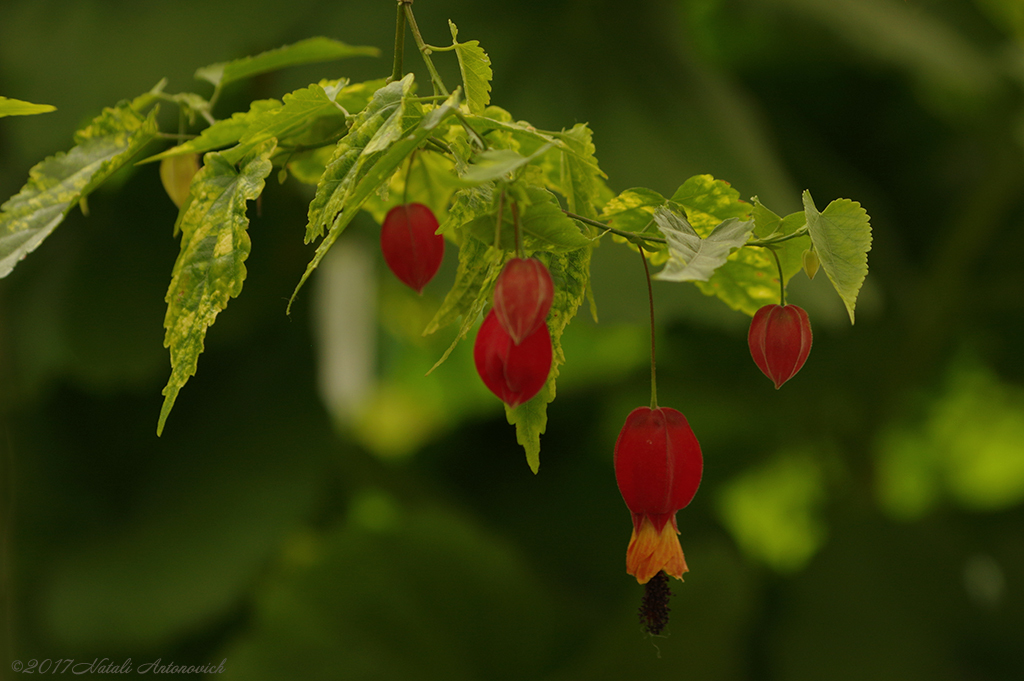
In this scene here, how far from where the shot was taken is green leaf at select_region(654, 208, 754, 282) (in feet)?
0.98

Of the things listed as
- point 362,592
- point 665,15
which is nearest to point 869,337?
point 665,15

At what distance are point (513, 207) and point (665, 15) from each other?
1283mm

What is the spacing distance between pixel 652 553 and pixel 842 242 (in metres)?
0.17

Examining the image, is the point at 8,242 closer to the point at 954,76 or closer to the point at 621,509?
the point at 621,509

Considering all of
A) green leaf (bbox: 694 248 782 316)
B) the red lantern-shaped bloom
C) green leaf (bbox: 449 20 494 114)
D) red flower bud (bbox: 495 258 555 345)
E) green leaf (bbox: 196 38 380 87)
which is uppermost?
green leaf (bbox: 196 38 380 87)

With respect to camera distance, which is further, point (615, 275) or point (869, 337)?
point (869, 337)

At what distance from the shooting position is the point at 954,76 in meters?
1.45

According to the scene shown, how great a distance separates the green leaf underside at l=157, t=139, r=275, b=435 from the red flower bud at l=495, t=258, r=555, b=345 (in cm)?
12

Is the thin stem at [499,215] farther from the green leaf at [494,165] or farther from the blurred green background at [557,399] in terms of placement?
the blurred green background at [557,399]

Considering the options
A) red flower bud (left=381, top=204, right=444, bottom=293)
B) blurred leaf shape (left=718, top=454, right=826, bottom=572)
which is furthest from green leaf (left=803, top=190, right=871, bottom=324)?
blurred leaf shape (left=718, top=454, right=826, bottom=572)

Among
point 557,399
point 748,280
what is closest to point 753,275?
point 748,280

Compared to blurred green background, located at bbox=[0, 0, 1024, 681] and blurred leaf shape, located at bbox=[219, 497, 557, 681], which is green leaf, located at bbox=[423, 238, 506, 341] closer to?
blurred green background, located at bbox=[0, 0, 1024, 681]

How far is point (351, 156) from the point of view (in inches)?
14.0

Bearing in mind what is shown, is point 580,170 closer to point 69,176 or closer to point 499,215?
point 499,215
